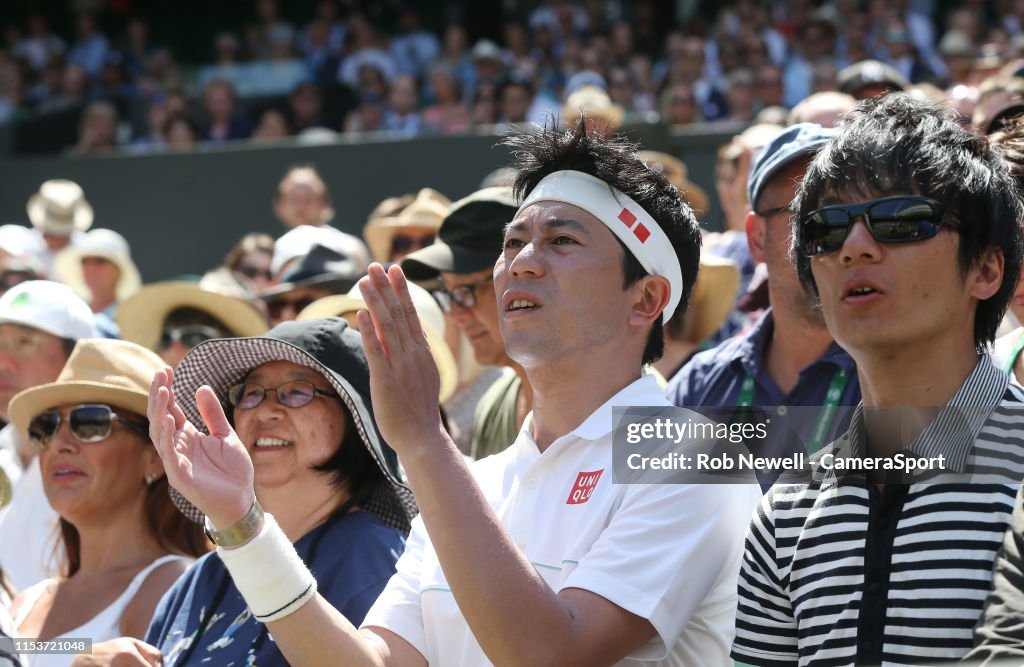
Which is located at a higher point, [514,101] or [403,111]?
[403,111]

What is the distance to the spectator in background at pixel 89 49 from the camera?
16.8m

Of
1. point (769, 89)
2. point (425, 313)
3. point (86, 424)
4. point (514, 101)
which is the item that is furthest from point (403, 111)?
point (86, 424)

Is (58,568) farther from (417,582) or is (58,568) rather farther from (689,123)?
(689,123)

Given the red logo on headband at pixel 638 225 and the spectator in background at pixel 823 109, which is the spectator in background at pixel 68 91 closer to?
the spectator in background at pixel 823 109

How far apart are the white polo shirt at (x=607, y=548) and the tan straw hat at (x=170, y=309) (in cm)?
306

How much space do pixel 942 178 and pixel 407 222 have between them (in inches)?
179

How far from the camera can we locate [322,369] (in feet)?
11.1

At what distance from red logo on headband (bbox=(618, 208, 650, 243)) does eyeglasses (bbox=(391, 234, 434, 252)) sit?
367 centimetres

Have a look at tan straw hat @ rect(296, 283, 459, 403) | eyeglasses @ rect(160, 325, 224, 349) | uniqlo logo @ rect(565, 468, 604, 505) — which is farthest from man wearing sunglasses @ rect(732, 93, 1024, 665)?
eyeglasses @ rect(160, 325, 224, 349)

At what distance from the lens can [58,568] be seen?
4285 millimetres

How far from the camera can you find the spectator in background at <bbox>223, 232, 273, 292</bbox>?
7715 mm

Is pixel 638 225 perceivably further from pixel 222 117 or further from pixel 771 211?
pixel 222 117

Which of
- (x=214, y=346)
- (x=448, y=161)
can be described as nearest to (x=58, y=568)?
(x=214, y=346)

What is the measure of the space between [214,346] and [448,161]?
7781mm
